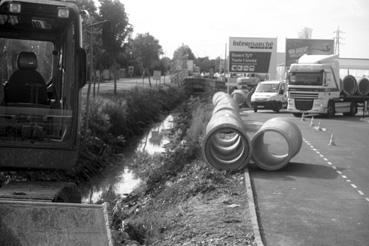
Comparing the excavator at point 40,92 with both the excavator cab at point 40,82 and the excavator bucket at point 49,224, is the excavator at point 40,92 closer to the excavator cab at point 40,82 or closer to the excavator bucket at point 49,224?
the excavator cab at point 40,82

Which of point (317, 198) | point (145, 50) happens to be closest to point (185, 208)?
point (317, 198)

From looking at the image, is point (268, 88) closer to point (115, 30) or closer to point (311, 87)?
point (311, 87)

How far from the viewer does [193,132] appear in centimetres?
2130

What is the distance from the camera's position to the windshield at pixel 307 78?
31.8 m

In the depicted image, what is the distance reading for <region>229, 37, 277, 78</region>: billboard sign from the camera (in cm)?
4369

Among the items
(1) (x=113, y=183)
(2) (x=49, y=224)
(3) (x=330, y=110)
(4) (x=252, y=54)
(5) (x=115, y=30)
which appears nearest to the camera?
(2) (x=49, y=224)

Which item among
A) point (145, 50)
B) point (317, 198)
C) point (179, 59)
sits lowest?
point (317, 198)

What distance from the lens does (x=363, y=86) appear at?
1443 inches

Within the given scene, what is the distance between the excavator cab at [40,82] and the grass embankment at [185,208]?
2320 millimetres

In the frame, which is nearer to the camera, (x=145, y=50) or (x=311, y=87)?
(x=311, y=87)

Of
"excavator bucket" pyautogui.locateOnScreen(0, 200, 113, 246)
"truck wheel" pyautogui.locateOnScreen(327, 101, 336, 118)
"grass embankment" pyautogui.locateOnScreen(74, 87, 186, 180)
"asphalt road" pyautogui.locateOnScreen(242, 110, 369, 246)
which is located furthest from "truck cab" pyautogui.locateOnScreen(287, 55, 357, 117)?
"excavator bucket" pyautogui.locateOnScreen(0, 200, 113, 246)

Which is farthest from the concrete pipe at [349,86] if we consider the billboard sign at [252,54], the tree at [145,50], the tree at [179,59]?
the tree at [179,59]

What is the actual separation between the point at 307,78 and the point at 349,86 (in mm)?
5111

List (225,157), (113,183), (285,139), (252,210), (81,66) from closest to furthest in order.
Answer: (81,66), (252,210), (285,139), (225,157), (113,183)
